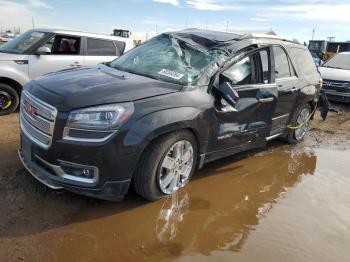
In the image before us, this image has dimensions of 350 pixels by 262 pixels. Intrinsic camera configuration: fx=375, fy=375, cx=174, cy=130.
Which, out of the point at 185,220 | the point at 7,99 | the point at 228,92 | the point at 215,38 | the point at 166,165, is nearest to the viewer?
the point at 185,220

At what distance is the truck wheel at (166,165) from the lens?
376 centimetres

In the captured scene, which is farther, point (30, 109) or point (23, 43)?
point (23, 43)

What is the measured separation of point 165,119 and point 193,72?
2.99 ft

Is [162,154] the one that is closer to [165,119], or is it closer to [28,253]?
[165,119]

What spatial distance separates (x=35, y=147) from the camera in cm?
370

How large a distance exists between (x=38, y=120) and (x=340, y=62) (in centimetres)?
1173

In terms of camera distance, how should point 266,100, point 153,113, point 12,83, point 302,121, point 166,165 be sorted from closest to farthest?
1. point 153,113
2. point 166,165
3. point 266,100
4. point 302,121
5. point 12,83

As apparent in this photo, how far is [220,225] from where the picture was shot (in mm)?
3842

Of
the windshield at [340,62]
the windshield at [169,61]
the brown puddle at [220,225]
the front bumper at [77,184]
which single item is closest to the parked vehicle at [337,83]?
the windshield at [340,62]

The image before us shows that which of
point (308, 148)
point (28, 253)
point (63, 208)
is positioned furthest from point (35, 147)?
point (308, 148)

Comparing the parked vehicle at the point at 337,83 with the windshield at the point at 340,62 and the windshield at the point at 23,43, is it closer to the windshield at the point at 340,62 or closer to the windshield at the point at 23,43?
the windshield at the point at 340,62

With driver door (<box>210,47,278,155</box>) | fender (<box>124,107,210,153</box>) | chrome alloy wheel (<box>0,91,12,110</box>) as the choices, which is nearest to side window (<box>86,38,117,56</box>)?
chrome alloy wheel (<box>0,91,12,110</box>)

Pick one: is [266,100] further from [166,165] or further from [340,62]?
[340,62]

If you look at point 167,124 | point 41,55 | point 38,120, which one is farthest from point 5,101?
point 167,124
